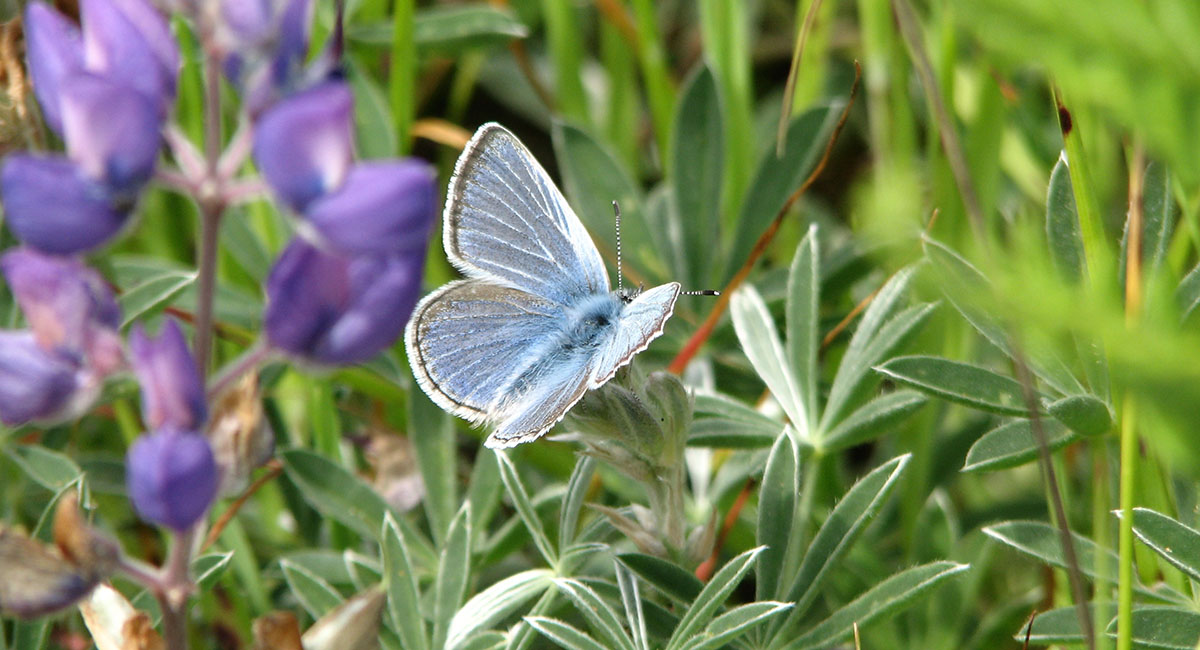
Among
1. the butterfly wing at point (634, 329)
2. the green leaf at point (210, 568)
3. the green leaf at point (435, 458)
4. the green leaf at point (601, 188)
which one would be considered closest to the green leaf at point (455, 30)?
the green leaf at point (601, 188)

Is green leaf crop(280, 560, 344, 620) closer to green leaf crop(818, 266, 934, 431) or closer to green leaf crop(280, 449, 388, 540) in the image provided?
green leaf crop(280, 449, 388, 540)

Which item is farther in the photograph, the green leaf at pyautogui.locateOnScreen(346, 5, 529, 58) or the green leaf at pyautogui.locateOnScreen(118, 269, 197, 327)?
the green leaf at pyautogui.locateOnScreen(346, 5, 529, 58)

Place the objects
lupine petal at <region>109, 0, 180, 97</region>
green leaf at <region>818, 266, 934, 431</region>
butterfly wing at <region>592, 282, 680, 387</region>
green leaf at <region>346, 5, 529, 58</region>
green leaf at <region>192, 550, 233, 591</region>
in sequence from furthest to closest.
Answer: green leaf at <region>346, 5, 529, 58</region> < green leaf at <region>818, 266, 934, 431</region> < green leaf at <region>192, 550, 233, 591</region> < butterfly wing at <region>592, 282, 680, 387</region> < lupine petal at <region>109, 0, 180, 97</region>

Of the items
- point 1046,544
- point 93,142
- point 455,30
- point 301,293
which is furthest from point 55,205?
point 455,30

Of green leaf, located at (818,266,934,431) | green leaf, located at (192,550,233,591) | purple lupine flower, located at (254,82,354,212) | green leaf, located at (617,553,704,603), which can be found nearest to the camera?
purple lupine flower, located at (254,82,354,212)

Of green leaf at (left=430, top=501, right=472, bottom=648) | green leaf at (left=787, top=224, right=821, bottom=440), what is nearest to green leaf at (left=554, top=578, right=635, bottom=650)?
green leaf at (left=430, top=501, right=472, bottom=648)

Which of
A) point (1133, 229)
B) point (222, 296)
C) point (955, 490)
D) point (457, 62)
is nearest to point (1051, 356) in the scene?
point (1133, 229)

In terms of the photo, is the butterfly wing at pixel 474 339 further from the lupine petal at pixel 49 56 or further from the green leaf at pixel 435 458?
the lupine petal at pixel 49 56
